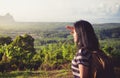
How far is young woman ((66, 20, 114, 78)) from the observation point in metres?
2.00

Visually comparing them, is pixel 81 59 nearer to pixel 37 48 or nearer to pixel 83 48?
pixel 83 48

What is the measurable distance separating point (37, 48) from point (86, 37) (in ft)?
14.0

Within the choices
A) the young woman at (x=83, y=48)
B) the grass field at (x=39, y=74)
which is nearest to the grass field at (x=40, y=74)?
the grass field at (x=39, y=74)

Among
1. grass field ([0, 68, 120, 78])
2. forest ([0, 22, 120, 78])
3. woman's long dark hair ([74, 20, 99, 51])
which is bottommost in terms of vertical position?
grass field ([0, 68, 120, 78])

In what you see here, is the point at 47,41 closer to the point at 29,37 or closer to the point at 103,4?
the point at 29,37

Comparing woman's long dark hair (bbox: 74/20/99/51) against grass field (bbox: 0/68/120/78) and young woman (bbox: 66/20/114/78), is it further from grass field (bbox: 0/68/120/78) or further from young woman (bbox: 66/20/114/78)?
grass field (bbox: 0/68/120/78)

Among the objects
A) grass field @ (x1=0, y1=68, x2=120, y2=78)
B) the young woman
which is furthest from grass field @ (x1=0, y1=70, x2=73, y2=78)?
the young woman

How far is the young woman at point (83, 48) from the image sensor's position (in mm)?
2000

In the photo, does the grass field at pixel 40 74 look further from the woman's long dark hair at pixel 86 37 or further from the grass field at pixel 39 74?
the woman's long dark hair at pixel 86 37

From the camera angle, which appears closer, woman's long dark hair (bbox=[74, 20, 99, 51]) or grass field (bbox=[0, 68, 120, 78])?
woman's long dark hair (bbox=[74, 20, 99, 51])

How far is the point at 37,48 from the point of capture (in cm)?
630

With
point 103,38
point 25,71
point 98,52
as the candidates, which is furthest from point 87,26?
point 103,38

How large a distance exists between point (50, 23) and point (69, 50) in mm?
636

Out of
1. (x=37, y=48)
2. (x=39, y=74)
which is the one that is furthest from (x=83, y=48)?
(x=37, y=48)
